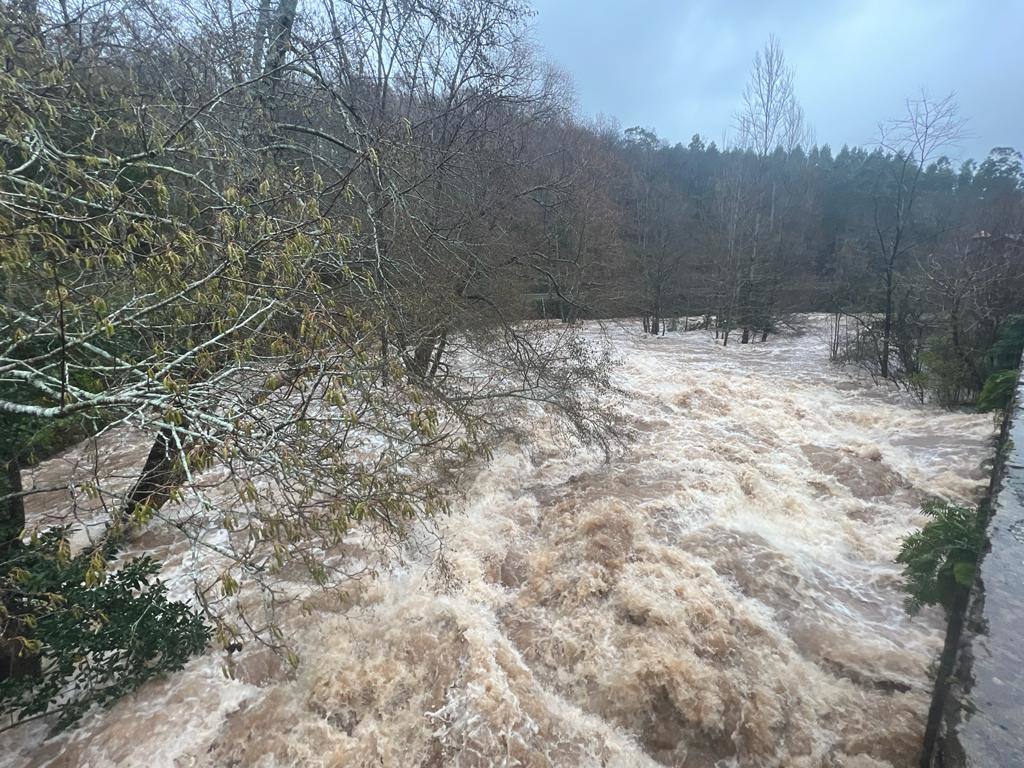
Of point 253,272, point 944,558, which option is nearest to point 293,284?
point 253,272

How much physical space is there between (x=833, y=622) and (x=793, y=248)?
2652 centimetres

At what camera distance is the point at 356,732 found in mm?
3561

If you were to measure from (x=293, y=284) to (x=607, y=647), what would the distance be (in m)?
3.91

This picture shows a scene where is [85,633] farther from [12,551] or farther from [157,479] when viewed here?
[157,479]

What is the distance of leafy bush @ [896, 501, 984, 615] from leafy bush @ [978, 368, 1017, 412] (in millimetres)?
7245

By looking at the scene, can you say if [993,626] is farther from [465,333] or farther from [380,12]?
[380,12]

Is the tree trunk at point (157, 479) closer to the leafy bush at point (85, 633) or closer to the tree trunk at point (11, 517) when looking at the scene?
the leafy bush at point (85, 633)

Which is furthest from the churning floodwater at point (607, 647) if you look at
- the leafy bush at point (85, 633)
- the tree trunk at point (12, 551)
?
the tree trunk at point (12, 551)

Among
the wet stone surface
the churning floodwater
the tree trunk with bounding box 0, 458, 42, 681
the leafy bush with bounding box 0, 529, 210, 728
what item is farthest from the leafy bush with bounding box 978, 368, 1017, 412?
the tree trunk with bounding box 0, 458, 42, 681

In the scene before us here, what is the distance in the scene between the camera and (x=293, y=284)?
11.0 feet

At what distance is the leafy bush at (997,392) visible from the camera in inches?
343

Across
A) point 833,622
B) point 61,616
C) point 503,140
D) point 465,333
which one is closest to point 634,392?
point 465,333

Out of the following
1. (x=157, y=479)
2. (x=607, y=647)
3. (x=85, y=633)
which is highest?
(x=157, y=479)

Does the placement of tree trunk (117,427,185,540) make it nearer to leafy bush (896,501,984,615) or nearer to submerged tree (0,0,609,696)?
submerged tree (0,0,609,696)
